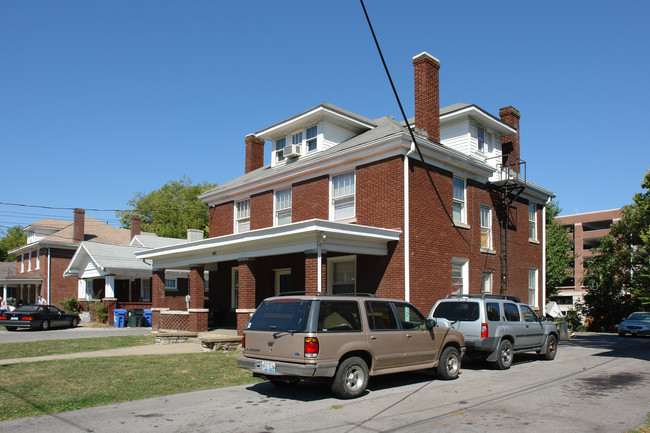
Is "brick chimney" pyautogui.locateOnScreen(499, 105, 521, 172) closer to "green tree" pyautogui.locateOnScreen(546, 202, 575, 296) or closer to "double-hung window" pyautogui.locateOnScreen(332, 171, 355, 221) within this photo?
"double-hung window" pyautogui.locateOnScreen(332, 171, 355, 221)

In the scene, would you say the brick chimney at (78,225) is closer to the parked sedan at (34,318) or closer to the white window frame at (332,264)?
the parked sedan at (34,318)

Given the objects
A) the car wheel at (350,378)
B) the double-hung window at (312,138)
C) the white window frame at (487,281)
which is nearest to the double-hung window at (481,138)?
the white window frame at (487,281)

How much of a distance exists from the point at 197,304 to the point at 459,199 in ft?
35.1

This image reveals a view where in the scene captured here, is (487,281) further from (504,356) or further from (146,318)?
(146,318)

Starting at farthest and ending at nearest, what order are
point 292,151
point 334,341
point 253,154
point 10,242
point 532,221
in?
point 10,242
point 253,154
point 532,221
point 292,151
point 334,341

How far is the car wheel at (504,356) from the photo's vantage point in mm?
13023

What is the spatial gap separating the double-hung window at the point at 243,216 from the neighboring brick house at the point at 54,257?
17359 millimetres

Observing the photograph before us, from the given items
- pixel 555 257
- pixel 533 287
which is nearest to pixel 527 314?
pixel 533 287

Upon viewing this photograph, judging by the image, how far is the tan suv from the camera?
892cm

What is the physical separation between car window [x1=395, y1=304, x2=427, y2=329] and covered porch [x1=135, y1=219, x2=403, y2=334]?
14.7ft

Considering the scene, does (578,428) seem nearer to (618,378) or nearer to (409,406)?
(409,406)

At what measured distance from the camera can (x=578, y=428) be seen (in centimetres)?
734

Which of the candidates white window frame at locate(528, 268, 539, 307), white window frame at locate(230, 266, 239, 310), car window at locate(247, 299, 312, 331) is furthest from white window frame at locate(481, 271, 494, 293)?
car window at locate(247, 299, 312, 331)

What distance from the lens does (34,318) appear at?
27375 millimetres
